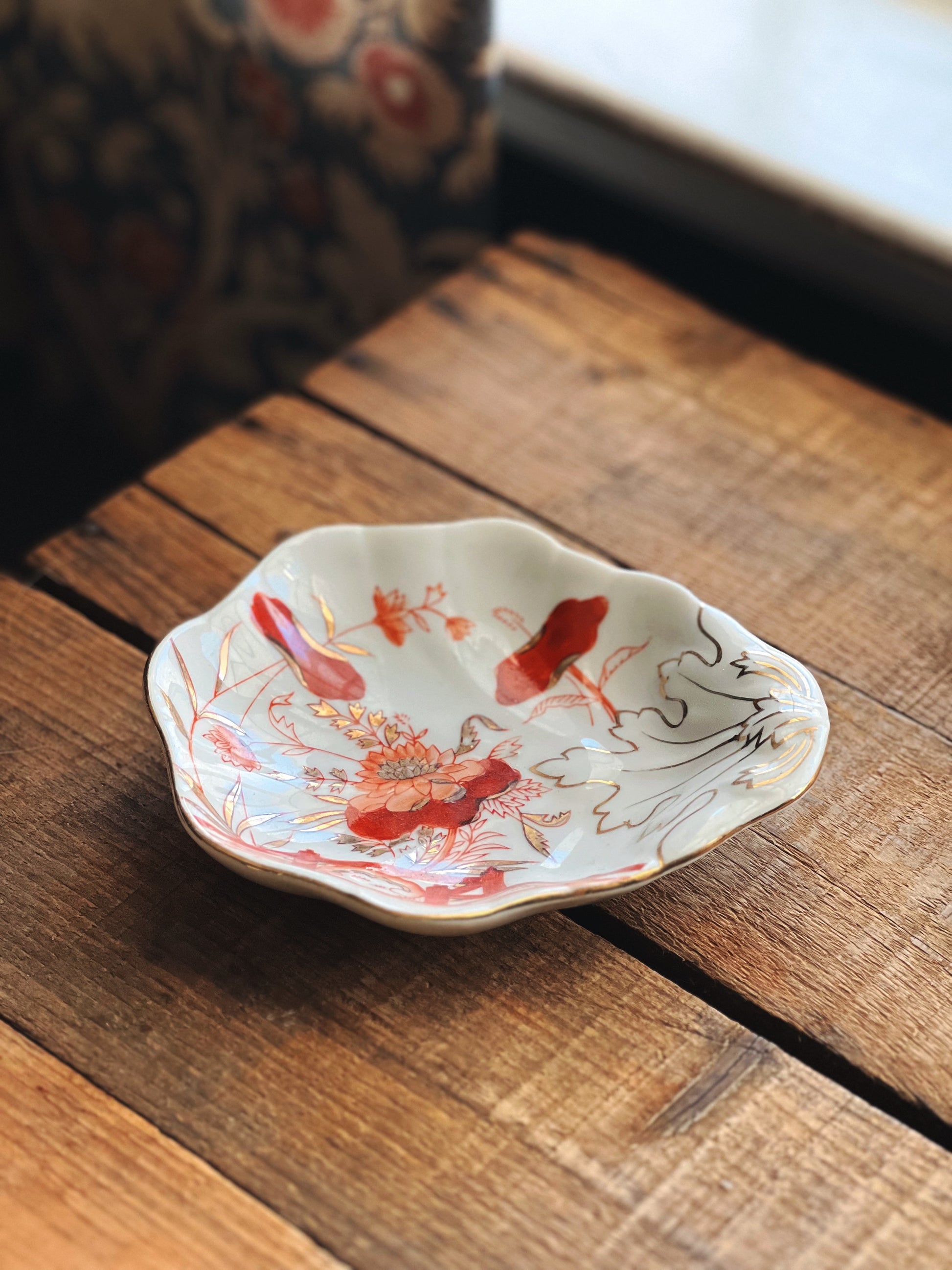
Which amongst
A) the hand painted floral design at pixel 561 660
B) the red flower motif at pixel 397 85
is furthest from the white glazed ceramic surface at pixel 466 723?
the red flower motif at pixel 397 85

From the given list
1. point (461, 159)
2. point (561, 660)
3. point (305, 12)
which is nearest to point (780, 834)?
point (561, 660)

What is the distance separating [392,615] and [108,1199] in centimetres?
32

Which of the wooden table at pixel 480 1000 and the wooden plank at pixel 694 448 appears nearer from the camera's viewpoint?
the wooden table at pixel 480 1000

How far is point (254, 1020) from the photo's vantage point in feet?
1.82

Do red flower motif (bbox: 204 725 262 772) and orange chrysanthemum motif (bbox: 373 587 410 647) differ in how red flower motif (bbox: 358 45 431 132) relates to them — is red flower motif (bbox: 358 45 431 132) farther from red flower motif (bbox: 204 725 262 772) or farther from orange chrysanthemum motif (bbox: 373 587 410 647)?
red flower motif (bbox: 204 725 262 772)

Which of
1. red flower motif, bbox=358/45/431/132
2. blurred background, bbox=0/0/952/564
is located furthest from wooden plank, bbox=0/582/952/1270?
red flower motif, bbox=358/45/431/132

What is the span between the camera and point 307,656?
68cm

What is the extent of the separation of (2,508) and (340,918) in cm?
122

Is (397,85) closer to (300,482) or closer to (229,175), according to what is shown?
(229,175)

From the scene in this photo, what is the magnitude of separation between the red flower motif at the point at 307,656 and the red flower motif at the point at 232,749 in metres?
0.06

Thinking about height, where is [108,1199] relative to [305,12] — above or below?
below

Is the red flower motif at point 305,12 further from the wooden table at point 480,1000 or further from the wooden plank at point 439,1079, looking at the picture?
the wooden plank at point 439,1079

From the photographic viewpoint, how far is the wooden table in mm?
498

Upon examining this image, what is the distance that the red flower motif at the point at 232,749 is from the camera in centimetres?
62
